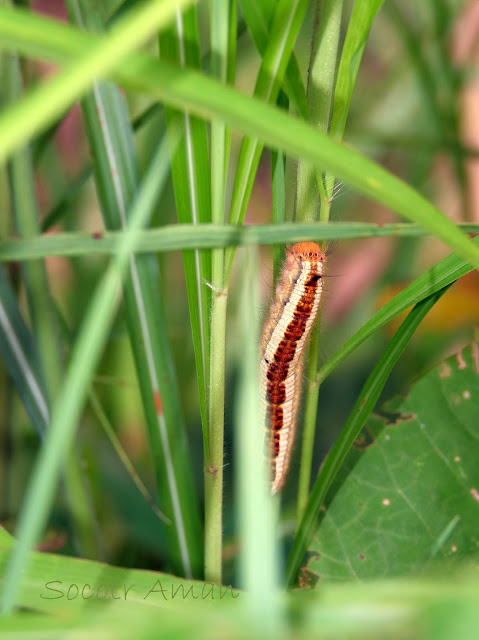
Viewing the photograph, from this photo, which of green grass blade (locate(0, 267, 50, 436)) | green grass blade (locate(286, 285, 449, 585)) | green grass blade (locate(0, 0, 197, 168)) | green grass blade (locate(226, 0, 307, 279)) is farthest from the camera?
green grass blade (locate(0, 267, 50, 436))

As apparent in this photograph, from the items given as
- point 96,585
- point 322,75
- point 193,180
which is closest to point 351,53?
point 322,75

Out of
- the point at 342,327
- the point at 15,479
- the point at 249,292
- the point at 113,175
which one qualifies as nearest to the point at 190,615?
the point at 249,292

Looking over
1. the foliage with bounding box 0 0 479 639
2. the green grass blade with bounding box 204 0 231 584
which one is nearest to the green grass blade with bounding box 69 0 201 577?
the foliage with bounding box 0 0 479 639

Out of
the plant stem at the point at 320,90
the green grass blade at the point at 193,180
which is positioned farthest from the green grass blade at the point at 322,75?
the green grass blade at the point at 193,180

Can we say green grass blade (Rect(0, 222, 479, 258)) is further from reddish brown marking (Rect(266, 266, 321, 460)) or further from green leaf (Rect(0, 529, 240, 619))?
green leaf (Rect(0, 529, 240, 619))

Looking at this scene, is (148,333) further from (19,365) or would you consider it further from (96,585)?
(96,585)

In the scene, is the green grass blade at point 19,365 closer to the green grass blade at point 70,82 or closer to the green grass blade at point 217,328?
the green grass blade at point 217,328
